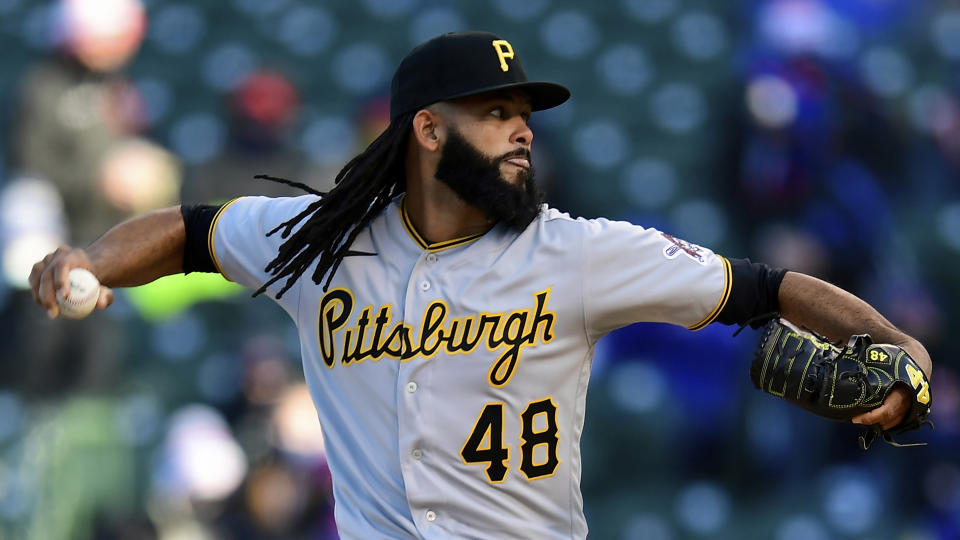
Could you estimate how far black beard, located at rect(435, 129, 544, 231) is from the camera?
2666mm

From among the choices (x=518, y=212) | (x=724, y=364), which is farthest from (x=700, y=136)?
(x=518, y=212)

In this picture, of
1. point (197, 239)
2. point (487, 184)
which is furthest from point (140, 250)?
point (487, 184)

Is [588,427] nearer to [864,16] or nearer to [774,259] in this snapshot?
[774,259]

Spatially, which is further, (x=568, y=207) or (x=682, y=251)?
(x=568, y=207)

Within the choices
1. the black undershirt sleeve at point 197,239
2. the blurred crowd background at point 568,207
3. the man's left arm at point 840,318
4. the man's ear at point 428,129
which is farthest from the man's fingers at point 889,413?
the blurred crowd background at point 568,207

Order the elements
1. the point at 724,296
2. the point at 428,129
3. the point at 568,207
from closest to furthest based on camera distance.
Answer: the point at 724,296 < the point at 428,129 < the point at 568,207

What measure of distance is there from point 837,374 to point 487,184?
79 centimetres

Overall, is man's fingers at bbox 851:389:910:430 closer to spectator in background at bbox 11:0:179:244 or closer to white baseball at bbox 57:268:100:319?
white baseball at bbox 57:268:100:319

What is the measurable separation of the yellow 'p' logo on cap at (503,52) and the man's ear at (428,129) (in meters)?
0.19

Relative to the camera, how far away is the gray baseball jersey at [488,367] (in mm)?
2559

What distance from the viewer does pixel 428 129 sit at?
2.79m

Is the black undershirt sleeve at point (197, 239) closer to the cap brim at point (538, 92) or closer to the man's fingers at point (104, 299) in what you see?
the man's fingers at point (104, 299)

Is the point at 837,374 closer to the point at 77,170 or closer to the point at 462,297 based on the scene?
the point at 462,297

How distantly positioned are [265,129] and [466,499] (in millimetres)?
4309
